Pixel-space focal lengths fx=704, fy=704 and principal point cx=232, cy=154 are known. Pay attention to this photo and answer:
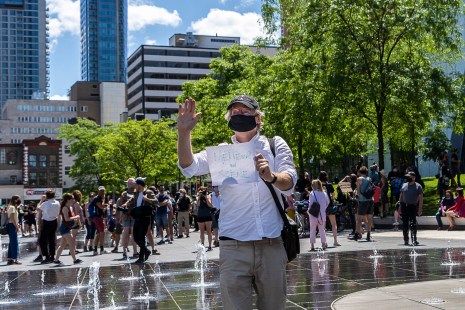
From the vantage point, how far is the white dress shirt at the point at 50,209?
1778 cm

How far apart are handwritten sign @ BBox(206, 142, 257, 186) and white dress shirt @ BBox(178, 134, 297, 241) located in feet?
0.18

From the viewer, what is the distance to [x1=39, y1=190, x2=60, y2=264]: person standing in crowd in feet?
58.4

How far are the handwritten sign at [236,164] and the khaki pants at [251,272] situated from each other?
1.40 feet

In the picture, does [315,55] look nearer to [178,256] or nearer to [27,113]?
[178,256]

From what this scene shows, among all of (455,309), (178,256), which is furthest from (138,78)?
(455,309)

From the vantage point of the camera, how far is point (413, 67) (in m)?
28.7

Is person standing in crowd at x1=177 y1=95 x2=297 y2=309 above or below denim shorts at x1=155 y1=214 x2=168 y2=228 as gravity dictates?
above

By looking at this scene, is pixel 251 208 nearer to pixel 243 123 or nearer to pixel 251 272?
pixel 251 272

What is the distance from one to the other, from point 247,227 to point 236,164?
44cm

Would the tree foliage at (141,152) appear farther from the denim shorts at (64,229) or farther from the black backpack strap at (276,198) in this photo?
the black backpack strap at (276,198)

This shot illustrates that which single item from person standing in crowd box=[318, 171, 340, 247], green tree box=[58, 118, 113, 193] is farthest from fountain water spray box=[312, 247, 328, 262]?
green tree box=[58, 118, 113, 193]

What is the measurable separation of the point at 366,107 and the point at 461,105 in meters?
3.95

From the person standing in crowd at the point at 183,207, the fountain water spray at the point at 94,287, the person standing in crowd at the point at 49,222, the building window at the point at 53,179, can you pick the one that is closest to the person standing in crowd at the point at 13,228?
the person standing in crowd at the point at 49,222

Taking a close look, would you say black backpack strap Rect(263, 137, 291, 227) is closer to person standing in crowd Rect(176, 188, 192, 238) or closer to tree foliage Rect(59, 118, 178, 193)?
person standing in crowd Rect(176, 188, 192, 238)
